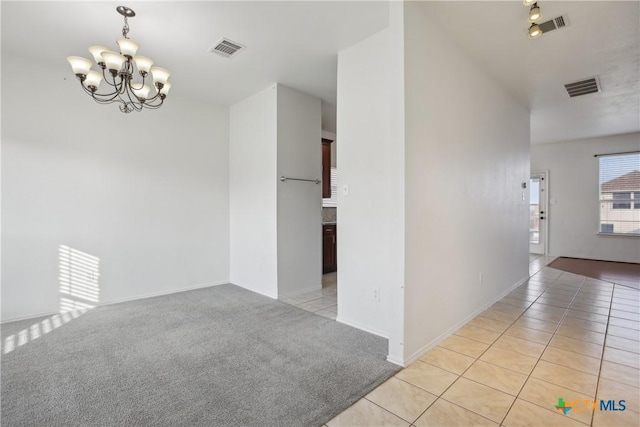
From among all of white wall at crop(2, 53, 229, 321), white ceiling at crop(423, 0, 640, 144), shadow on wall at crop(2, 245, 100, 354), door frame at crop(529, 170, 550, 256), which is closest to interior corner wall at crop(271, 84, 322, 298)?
white wall at crop(2, 53, 229, 321)

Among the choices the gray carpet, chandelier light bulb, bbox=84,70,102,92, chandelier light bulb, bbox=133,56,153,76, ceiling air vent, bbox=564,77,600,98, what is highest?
ceiling air vent, bbox=564,77,600,98

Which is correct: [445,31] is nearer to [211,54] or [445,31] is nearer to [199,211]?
[211,54]

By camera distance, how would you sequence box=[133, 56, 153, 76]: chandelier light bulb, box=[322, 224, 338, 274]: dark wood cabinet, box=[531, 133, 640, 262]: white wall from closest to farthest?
box=[133, 56, 153, 76]: chandelier light bulb < box=[322, 224, 338, 274]: dark wood cabinet < box=[531, 133, 640, 262]: white wall

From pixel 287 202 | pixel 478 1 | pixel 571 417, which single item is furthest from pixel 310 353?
pixel 478 1

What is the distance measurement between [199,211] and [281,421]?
11.4 feet

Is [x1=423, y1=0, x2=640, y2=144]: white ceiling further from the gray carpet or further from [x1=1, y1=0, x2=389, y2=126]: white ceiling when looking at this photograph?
the gray carpet

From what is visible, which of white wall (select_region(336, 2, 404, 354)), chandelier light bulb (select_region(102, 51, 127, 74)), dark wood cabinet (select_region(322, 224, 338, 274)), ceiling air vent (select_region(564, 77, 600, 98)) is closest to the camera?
chandelier light bulb (select_region(102, 51, 127, 74))

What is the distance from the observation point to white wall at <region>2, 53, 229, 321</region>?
3.14 metres

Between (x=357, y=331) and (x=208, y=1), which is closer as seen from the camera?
(x=208, y=1)

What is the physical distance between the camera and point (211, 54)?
311 centimetres

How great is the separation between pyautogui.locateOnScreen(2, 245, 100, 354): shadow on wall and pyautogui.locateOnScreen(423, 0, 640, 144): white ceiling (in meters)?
4.31

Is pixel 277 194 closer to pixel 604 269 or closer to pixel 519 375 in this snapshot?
pixel 519 375

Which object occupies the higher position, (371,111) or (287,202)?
(371,111)

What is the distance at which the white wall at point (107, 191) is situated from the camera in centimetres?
314
